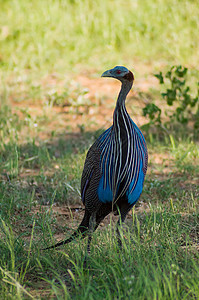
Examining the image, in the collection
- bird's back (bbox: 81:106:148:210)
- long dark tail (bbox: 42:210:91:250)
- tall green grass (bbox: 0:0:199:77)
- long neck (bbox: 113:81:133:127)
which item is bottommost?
long dark tail (bbox: 42:210:91:250)

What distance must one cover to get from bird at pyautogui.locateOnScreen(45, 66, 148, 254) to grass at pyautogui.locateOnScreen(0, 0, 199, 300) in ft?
0.59

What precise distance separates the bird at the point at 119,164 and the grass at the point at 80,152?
18 cm

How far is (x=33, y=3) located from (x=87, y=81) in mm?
2311

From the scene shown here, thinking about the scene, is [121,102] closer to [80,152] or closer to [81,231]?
[81,231]

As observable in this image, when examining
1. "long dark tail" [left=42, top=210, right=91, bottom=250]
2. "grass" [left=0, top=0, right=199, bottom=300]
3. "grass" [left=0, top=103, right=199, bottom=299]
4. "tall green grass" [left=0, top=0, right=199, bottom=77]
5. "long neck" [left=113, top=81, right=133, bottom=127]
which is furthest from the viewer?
"tall green grass" [left=0, top=0, right=199, bottom=77]

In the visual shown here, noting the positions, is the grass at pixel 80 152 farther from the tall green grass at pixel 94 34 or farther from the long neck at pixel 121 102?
the long neck at pixel 121 102

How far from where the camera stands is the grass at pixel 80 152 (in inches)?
99.8

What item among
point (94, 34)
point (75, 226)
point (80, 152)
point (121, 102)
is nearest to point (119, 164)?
point (121, 102)

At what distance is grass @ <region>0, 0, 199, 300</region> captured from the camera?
2.54 metres

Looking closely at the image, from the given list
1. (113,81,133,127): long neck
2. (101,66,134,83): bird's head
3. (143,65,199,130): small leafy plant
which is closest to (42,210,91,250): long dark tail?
(113,81,133,127): long neck

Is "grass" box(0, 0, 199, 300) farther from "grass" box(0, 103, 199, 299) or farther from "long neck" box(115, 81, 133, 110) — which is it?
"long neck" box(115, 81, 133, 110)

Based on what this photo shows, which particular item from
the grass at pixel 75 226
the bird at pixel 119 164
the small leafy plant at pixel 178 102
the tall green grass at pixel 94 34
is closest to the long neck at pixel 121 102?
the bird at pixel 119 164

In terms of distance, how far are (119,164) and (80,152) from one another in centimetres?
195

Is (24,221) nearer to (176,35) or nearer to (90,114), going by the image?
(90,114)
